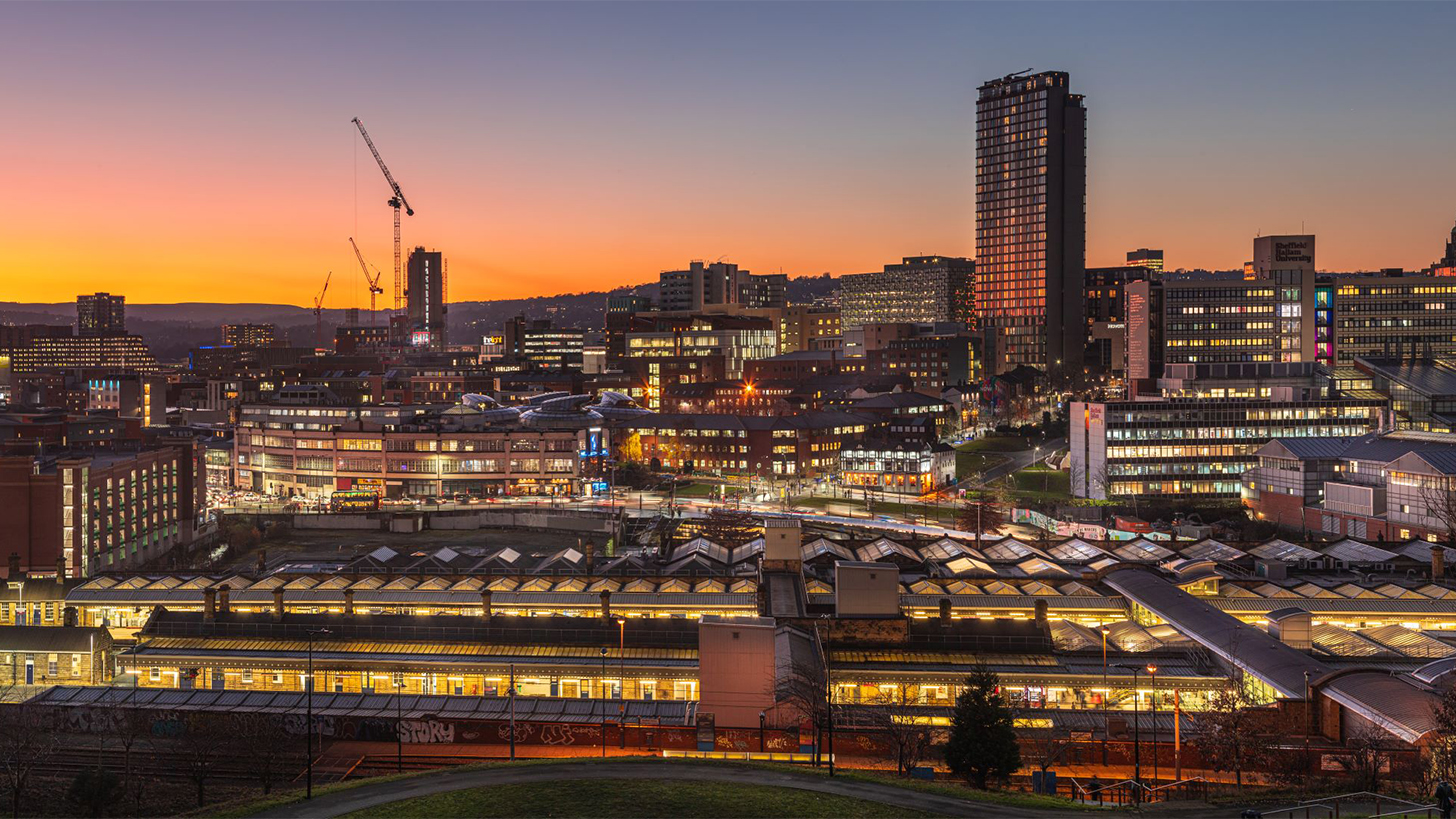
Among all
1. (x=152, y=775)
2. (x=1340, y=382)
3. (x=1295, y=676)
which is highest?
(x=1340, y=382)

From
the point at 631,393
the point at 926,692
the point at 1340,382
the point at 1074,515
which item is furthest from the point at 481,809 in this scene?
the point at 631,393

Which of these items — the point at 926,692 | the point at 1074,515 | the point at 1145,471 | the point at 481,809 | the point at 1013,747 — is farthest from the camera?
the point at 1145,471

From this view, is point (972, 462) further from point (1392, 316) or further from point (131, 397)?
point (131, 397)

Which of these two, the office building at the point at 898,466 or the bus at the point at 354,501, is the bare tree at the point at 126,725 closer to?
the bus at the point at 354,501

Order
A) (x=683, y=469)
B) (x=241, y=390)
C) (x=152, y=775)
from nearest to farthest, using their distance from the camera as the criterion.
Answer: (x=152, y=775)
(x=683, y=469)
(x=241, y=390)

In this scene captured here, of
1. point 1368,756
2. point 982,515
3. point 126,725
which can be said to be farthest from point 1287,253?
point 126,725

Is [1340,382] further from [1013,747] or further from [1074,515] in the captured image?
[1013,747]

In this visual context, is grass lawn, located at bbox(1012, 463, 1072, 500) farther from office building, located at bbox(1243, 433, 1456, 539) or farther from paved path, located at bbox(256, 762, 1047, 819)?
paved path, located at bbox(256, 762, 1047, 819)
